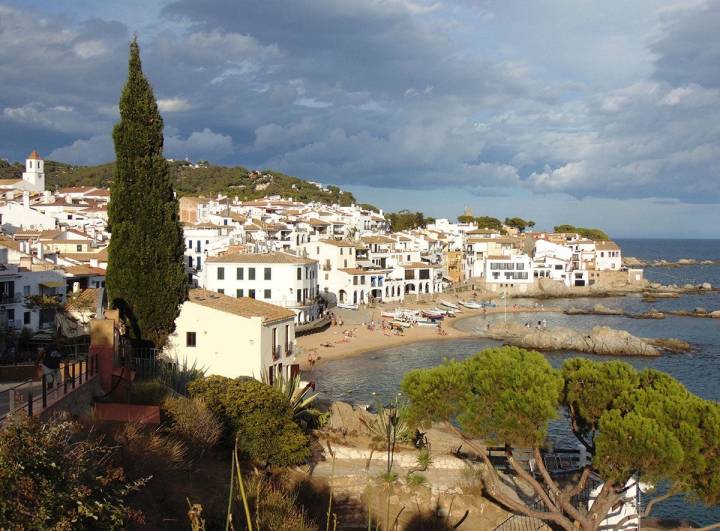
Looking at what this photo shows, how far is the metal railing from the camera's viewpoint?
12.7m

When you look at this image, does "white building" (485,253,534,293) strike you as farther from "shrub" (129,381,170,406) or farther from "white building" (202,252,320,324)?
"shrub" (129,381,170,406)

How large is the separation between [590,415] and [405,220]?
4953 inches

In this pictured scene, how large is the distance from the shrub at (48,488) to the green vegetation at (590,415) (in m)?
9.18

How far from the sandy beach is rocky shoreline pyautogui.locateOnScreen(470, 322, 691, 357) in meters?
6.17

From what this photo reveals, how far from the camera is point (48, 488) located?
627cm

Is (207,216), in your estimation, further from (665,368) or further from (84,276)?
(665,368)

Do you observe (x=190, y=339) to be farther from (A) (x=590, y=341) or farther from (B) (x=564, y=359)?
(A) (x=590, y=341)

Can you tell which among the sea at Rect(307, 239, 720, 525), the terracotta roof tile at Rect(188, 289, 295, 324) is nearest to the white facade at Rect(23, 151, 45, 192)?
the sea at Rect(307, 239, 720, 525)

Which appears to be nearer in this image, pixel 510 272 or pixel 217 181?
pixel 510 272

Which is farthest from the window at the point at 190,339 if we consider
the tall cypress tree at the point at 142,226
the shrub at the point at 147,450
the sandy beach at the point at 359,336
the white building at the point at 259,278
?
the white building at the point at 259,278

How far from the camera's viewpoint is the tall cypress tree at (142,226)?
74.9ft

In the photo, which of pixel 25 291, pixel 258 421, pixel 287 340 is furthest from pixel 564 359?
pixel 258 421

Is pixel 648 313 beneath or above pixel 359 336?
above

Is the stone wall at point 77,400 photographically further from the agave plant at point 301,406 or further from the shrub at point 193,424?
the agave plant at point 301,406
